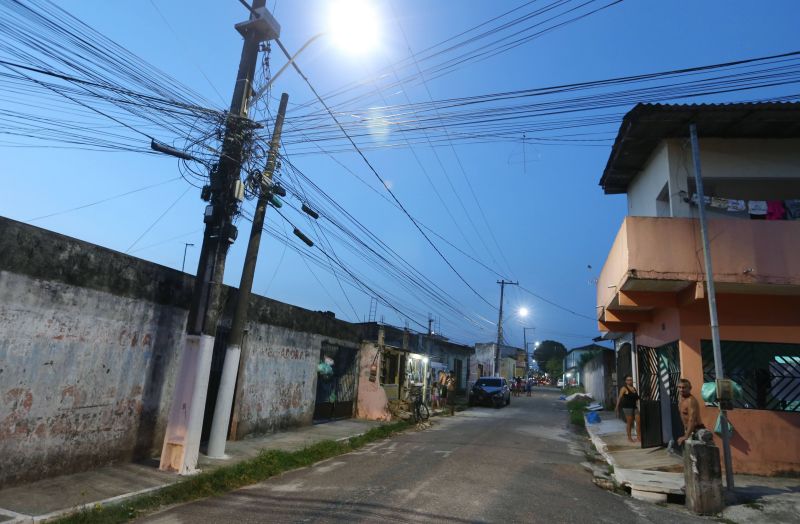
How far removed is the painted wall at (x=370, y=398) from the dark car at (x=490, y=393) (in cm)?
1046

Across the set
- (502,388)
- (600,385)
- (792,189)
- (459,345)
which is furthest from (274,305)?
(459,345)

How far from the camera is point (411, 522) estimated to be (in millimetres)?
5586

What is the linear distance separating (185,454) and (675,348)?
10.1 meters

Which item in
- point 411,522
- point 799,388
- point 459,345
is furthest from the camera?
point 459,345

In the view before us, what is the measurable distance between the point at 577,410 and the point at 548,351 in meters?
84.3

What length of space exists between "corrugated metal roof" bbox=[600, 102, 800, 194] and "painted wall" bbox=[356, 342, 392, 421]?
11204 mm

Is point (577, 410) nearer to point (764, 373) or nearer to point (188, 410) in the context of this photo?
point (764, 373)

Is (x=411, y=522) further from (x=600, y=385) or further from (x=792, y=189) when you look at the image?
(x=600, y=385)

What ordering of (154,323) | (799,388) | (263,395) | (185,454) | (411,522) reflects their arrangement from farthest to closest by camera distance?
1. (263,395)
2. (799,388)
3. (154,323)
4. (185,454)
5. (411,522)

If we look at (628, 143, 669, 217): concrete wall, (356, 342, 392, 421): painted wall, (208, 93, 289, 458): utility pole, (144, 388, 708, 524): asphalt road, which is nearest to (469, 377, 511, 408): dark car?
(356, 342, 392, 421): painted wall

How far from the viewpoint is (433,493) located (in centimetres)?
698

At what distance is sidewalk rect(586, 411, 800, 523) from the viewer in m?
6.56

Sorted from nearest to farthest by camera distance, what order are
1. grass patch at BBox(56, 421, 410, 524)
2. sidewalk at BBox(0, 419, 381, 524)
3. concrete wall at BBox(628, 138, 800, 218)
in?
sidewalk at BBox(0, 419, 381, 524) < grass patch at BBox(56, 421, 410, 524) < concrete wall at BBox(628, 138, 800, 218)

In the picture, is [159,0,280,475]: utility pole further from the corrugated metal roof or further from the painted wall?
the painted wall
